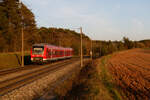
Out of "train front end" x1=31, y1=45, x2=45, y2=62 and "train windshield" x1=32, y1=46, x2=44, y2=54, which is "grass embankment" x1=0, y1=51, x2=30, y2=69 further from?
"train windshield" x1=32, y1=46, x2=44, y2=54

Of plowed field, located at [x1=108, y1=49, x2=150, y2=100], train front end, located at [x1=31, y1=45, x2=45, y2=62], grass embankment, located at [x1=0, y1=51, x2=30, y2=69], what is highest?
train front end, located at [x1=31, y1=45, x2=45, y2=62]

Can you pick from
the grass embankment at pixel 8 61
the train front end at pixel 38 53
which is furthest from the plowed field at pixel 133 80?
the grass embankment at pixel 8 61

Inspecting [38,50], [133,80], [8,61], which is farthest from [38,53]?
[133,80]

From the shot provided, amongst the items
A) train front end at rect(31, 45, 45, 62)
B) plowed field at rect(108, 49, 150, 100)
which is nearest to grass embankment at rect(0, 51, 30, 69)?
train front end at rect(31, 45, 45, 62)

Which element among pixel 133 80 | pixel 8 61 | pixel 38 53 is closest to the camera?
pixel 133 80

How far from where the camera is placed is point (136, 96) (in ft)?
26.6

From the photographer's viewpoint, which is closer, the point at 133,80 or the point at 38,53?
the point at 133,80

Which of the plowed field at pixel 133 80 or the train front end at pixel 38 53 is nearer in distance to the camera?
the plowed field at pixel 133 80

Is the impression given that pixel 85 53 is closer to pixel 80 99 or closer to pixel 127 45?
pixel 127 45

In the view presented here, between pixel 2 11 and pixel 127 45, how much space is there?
65156 millimetres

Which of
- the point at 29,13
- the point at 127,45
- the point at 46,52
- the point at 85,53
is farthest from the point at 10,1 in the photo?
the point at 127,45

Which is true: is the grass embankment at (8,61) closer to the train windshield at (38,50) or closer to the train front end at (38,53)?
the train front end at (38,53)

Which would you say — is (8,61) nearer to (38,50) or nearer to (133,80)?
(38,50)

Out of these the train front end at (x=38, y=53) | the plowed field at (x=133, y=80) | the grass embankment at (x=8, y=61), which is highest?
the train front end at (x=38, y=53)
